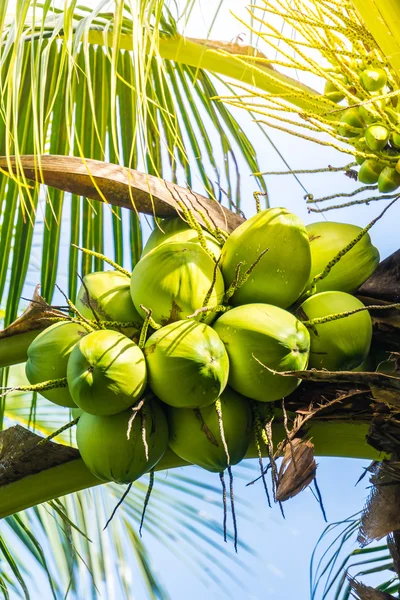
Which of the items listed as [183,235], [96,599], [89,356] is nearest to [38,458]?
[89,356]

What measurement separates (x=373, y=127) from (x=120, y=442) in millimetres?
647

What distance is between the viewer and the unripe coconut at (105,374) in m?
0.97

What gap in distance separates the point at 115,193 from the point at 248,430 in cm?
44

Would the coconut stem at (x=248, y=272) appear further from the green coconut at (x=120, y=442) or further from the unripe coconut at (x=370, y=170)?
the unripe coconut at (x=370, y=170)

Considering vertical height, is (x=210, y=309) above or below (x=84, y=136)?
below

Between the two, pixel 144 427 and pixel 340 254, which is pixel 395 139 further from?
pixel 144 427

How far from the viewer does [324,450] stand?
1213mm

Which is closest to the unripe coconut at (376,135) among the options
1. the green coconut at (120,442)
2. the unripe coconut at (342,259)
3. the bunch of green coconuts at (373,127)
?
the bunch of green coconuts at (373,127)

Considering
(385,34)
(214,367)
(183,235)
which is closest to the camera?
(214,367)

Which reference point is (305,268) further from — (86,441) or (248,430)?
(86,441)

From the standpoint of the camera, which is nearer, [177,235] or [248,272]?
[248,272]

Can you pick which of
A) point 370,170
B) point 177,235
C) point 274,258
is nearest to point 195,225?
point 177,235

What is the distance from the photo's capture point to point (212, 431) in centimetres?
103

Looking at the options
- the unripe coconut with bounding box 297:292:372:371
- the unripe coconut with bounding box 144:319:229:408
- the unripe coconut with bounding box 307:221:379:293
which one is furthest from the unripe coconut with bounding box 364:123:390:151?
the unripe coconut with bounding box 144:319:229:408
